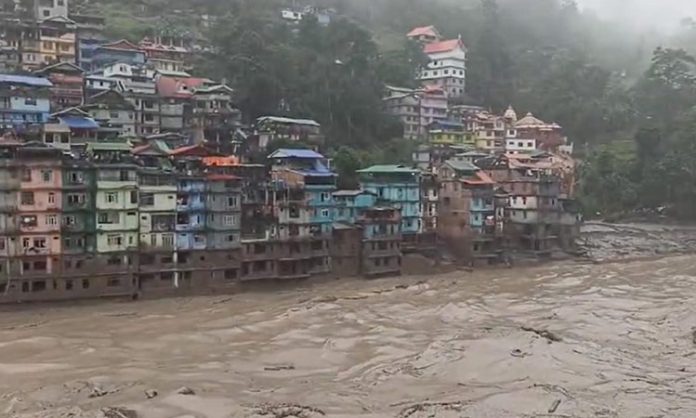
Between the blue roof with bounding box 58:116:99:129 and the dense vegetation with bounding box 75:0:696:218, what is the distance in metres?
12.0

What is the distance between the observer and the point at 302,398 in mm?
16438

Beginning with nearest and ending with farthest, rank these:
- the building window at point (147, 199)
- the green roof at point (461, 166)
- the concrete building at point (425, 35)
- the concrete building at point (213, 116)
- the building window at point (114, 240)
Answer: the building window at point (114, 240) < the building window at point (147, 199) < the green roof at point (461, 166) < the concrete building at point (213, 116) < the concrete building at point (425, 35)

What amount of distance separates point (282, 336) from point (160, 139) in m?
20.6

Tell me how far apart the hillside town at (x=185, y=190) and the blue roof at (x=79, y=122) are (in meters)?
0.10

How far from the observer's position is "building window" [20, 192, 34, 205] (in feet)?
93.5

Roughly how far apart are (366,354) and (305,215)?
13.9 metres

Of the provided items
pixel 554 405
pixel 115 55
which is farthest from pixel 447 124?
pixel 554 405

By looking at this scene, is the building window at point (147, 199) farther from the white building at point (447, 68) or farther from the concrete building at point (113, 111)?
the white building at point (447, 68)

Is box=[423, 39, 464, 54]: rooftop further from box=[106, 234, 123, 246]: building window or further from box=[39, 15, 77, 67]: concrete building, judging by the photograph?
box=[106, 234, 123, 246]: building window

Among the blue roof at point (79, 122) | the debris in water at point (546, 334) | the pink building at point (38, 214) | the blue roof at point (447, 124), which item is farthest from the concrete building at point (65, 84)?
the debris in water at point (546, 334)

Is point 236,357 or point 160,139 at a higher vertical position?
point 160,139

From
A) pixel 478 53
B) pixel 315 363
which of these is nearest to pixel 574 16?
pixel 478 53

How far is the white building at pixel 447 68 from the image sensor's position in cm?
6894

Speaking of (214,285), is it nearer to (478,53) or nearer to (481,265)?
(481,265)
